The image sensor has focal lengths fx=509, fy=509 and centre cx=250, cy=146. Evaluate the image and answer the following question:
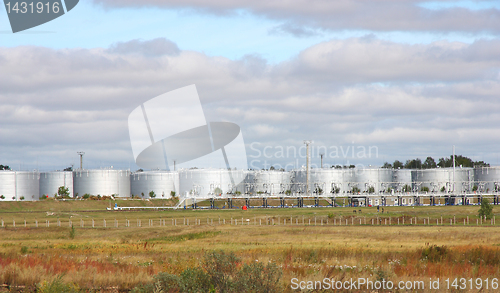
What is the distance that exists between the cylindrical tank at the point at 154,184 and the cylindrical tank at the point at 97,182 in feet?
20.5

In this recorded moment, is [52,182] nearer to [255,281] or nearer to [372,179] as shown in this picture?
[372,179]

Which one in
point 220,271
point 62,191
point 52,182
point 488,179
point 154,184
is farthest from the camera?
point 154,184

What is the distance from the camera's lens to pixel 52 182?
175 m

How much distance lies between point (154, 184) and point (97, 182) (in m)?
19.3

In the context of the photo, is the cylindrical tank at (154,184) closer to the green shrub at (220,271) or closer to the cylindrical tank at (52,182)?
the cylindrical tank at (52,182)

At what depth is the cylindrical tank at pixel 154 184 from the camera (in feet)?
586

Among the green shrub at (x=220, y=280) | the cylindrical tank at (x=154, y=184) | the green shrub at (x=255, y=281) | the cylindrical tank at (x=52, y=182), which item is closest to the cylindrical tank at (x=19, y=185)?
the cylindrical tank at (x=52, y=182)

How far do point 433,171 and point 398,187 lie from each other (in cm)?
1541

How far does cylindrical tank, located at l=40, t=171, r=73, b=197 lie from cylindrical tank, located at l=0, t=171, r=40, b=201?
6.17 ft

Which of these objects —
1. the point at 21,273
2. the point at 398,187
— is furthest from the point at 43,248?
the point at 398,187

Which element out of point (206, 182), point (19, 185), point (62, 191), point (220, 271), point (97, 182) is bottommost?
point (62, 191)

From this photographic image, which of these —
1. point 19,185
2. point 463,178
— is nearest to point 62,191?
point 19,185

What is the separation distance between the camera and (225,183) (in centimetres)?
18488

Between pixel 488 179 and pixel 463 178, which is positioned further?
pixel 463 178
